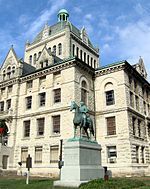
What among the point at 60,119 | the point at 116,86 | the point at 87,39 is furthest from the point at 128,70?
the point at 87,39

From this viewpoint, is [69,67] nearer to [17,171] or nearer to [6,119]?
[6,119]

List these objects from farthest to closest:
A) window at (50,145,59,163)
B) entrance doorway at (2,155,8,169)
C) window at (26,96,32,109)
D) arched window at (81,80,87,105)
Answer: window at (26,96,32,109) → entrance doorway at (2,155,8,169) → arched window at (81,80,87,105) → window at (50,145,59,163)

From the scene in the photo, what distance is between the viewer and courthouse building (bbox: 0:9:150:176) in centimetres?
3534

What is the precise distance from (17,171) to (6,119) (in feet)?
30.0

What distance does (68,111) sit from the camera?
35.9 meters

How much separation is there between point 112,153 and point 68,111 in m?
8.86

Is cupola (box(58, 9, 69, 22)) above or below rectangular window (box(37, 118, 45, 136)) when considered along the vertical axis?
above

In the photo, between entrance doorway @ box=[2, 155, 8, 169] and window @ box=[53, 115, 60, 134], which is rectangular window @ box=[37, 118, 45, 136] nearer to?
window @ box=[53, 115, 60, 134]

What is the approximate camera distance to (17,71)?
44.5 metres

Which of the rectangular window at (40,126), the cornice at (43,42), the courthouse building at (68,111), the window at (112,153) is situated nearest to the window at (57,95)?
the courthouse building at (68,111)

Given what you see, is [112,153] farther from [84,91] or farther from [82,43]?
[82,43]

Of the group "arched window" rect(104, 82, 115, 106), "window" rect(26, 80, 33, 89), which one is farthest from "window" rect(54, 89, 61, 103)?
"arched window" rect(104, 82, 115, 106)

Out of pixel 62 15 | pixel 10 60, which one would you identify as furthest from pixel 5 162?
pixel 62 15

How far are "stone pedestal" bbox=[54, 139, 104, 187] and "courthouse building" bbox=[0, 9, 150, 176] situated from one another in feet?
38.3
